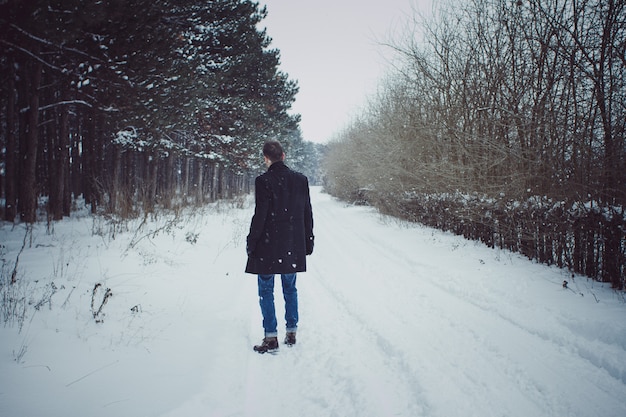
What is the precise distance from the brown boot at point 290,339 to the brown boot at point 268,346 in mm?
145

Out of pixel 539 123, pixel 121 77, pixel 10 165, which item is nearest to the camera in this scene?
pixel 539 123

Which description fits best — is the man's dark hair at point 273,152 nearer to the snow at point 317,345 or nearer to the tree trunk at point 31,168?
the snow at point 317,345

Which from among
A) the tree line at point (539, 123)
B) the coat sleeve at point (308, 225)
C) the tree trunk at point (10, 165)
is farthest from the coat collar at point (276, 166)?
the tree trunk at point (10, 165)

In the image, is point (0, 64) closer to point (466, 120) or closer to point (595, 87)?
point (466, 120)

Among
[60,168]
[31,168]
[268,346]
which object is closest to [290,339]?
[268,346]

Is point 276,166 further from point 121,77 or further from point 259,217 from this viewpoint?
point 121,77

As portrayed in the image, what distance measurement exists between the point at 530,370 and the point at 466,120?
25.1 ft

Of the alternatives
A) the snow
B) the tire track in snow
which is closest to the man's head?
the snow

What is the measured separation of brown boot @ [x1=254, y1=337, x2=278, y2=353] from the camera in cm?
302

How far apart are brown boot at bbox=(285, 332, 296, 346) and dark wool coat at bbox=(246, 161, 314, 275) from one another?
744 mm

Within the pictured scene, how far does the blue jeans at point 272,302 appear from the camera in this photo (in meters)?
3.03

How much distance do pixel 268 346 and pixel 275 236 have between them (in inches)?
47.5

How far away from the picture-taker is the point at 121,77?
962 cm

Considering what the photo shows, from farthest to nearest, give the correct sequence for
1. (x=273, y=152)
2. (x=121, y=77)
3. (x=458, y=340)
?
(x=121, y=77)
(x=458, y=340)
(x=273, y=152)
